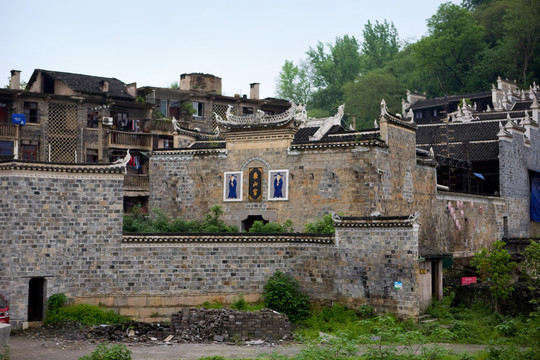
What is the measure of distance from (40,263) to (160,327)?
192 inches

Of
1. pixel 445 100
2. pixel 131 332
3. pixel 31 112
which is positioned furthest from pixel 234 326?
pixel 445 100

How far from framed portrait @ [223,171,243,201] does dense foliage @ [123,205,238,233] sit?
2.48 feet

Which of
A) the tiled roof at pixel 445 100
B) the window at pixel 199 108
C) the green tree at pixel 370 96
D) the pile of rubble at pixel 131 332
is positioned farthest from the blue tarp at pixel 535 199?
the pile of rubble at pixel 131 332

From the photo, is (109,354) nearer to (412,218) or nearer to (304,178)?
(412,218)

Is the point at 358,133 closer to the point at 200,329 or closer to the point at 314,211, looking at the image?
the point at 314,211

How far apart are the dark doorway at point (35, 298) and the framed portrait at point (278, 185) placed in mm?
10601

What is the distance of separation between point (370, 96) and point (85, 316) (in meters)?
45.0

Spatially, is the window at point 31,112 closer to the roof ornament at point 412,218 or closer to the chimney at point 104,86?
the chimney at point 104,86

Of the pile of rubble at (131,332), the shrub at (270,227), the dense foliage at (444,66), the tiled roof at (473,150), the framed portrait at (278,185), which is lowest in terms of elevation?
the pile of rubble at (131,332)

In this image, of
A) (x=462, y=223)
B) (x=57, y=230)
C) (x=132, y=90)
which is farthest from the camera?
(x=132, y=90)

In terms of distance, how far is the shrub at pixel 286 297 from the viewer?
2752 centimetres

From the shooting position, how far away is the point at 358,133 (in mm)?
32312

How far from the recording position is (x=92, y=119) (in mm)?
43406

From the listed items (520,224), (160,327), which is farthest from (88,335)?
(520,224)
